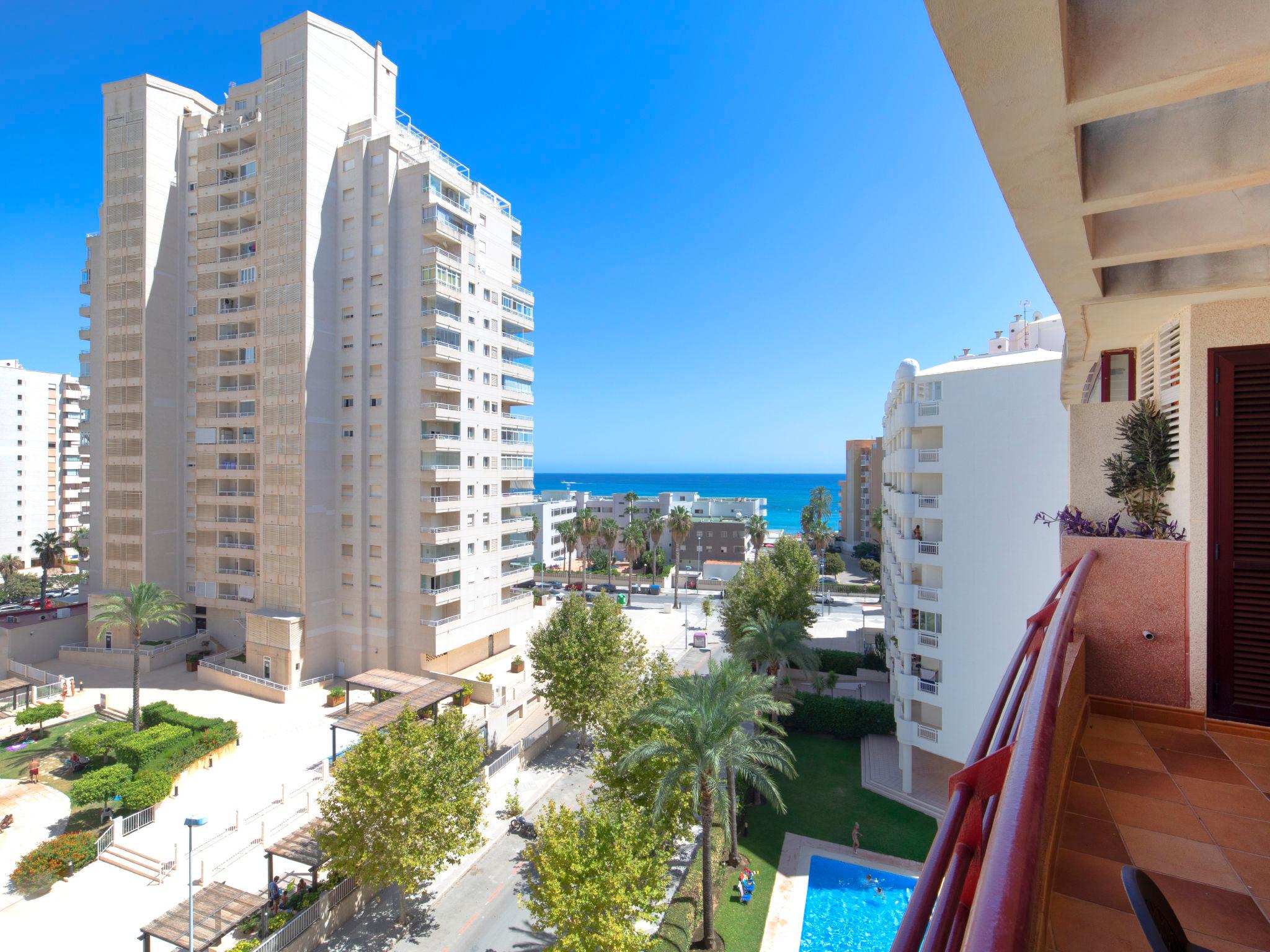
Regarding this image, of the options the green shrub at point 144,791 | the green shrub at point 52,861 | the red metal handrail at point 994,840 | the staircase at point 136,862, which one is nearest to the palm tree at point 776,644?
the staircase at point 136,862

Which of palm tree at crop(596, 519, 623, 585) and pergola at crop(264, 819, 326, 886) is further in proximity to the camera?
palm tree at crop(596, 519, 623, 585)

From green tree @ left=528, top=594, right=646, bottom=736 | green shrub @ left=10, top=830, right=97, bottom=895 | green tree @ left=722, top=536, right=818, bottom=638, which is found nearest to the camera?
green shrub @ left=10, top=830, right=97, bottom=895

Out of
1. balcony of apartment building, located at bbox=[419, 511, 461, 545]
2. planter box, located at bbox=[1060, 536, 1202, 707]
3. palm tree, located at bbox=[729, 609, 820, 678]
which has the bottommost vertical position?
palm tree, located at bbox=[729, 609, 820, 678]

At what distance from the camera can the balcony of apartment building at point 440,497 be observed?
Result: 1249 inches

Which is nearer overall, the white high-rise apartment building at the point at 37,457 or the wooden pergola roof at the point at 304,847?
the wooden pergola roof at the point at 304,847

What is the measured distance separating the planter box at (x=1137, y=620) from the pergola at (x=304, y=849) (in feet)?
60.0

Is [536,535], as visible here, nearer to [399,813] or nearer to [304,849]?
[304,849]

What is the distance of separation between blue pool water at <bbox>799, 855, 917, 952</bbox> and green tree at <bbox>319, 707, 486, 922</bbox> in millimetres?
9641

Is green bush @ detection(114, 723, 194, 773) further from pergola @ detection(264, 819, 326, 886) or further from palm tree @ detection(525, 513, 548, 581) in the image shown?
palm tree @ detection(525, 513, 548, 581)

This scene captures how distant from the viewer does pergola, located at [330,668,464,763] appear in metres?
21.2

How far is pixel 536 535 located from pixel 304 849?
6252 cm

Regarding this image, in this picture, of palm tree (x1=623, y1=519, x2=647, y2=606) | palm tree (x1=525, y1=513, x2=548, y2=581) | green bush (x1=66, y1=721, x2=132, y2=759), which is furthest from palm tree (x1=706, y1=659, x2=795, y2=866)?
palm tree (x1=623, y1=519, x2=647, y2=606)

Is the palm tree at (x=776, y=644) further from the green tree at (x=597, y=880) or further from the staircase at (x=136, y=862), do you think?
the staircase at (x=136, y=862)

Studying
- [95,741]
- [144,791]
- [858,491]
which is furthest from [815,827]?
[858,491]
